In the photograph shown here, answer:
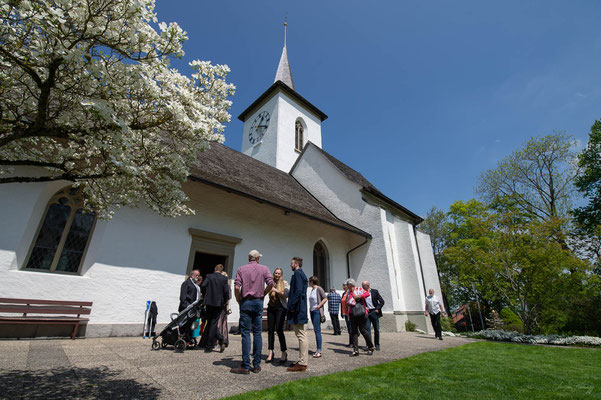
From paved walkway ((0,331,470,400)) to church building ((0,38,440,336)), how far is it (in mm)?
1298

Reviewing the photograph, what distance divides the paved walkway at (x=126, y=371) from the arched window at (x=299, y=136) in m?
17.6

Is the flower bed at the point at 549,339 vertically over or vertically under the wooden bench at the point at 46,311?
under

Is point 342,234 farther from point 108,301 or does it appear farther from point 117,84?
point 117,84

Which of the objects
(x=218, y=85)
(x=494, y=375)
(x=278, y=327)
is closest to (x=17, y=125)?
(x=218, y=85)

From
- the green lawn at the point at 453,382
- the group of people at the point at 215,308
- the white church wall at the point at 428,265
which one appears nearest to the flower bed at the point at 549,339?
the green lawn at the point at 453,382

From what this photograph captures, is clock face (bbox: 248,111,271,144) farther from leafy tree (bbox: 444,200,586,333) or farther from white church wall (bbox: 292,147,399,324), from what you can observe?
leafy tree (bbox: 444,200,586,333)

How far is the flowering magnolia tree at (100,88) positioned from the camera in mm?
2057

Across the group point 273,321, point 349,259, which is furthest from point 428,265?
point 273,321

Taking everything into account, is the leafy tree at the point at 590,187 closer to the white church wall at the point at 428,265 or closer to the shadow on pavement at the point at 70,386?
the white church wall at the point at 428,265

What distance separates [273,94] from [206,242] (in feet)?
55.3

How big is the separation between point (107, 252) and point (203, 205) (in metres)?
2.90

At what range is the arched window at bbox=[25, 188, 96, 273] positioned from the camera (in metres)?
6.23

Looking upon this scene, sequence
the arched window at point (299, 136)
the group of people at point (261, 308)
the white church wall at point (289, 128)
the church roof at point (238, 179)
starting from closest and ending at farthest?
the group of people at point (261, 308)
the church roof at point (238, 179)
the white church wall at point (289, 128)
the arched window at point (299, 136)

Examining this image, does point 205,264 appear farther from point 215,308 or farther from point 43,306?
point 215,308
